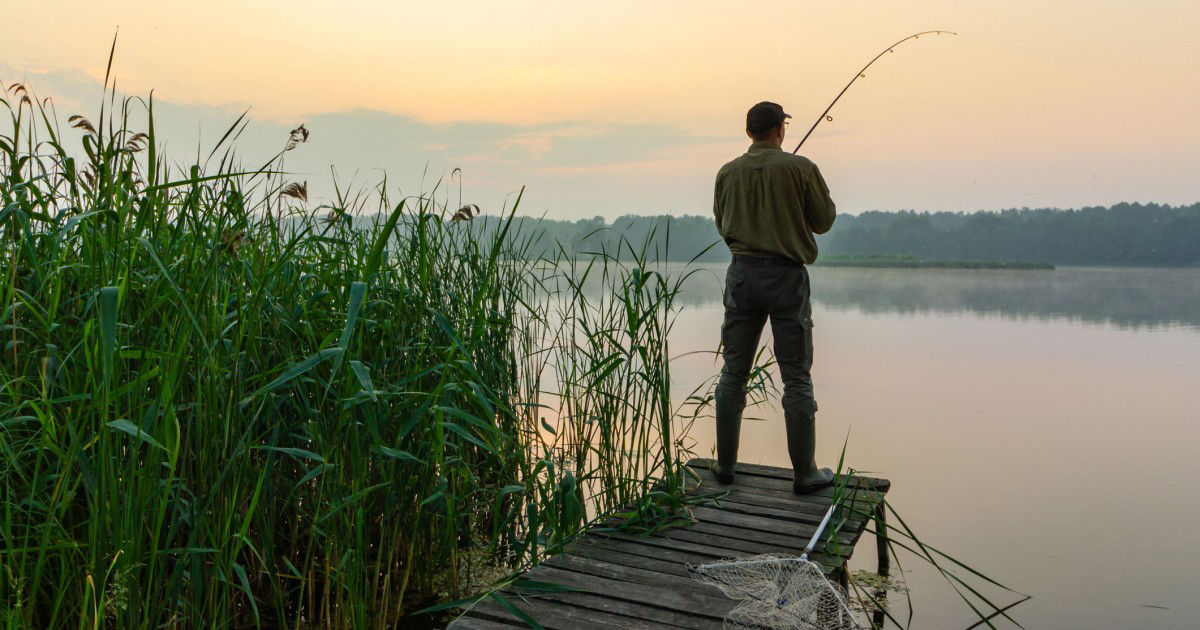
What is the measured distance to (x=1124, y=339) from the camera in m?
18.5

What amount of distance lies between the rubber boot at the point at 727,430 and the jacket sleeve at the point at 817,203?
0.85 meters

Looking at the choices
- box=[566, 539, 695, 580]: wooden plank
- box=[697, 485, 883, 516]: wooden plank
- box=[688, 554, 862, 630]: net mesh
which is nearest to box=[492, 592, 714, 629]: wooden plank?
box=[688, 554, 862, 630]: net mesh

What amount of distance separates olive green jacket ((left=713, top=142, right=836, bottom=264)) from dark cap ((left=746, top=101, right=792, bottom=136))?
0.07 m

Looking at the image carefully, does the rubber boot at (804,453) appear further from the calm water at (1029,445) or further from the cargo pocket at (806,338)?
the calm water at (1029,445)

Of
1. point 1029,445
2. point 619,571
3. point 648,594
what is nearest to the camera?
point 648,594

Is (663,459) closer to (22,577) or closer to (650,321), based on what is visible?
(650,321)

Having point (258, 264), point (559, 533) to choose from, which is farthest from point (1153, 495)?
point (258, 264)

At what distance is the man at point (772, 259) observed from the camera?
12.9 feet

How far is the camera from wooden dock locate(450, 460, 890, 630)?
2.80 meters

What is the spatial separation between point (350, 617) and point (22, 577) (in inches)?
44.5

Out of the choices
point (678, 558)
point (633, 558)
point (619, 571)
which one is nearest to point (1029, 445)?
point (678, 558)

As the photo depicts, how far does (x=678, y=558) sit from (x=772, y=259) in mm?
1386

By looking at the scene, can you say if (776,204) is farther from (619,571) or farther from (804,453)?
(619,571)

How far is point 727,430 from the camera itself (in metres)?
4.20
